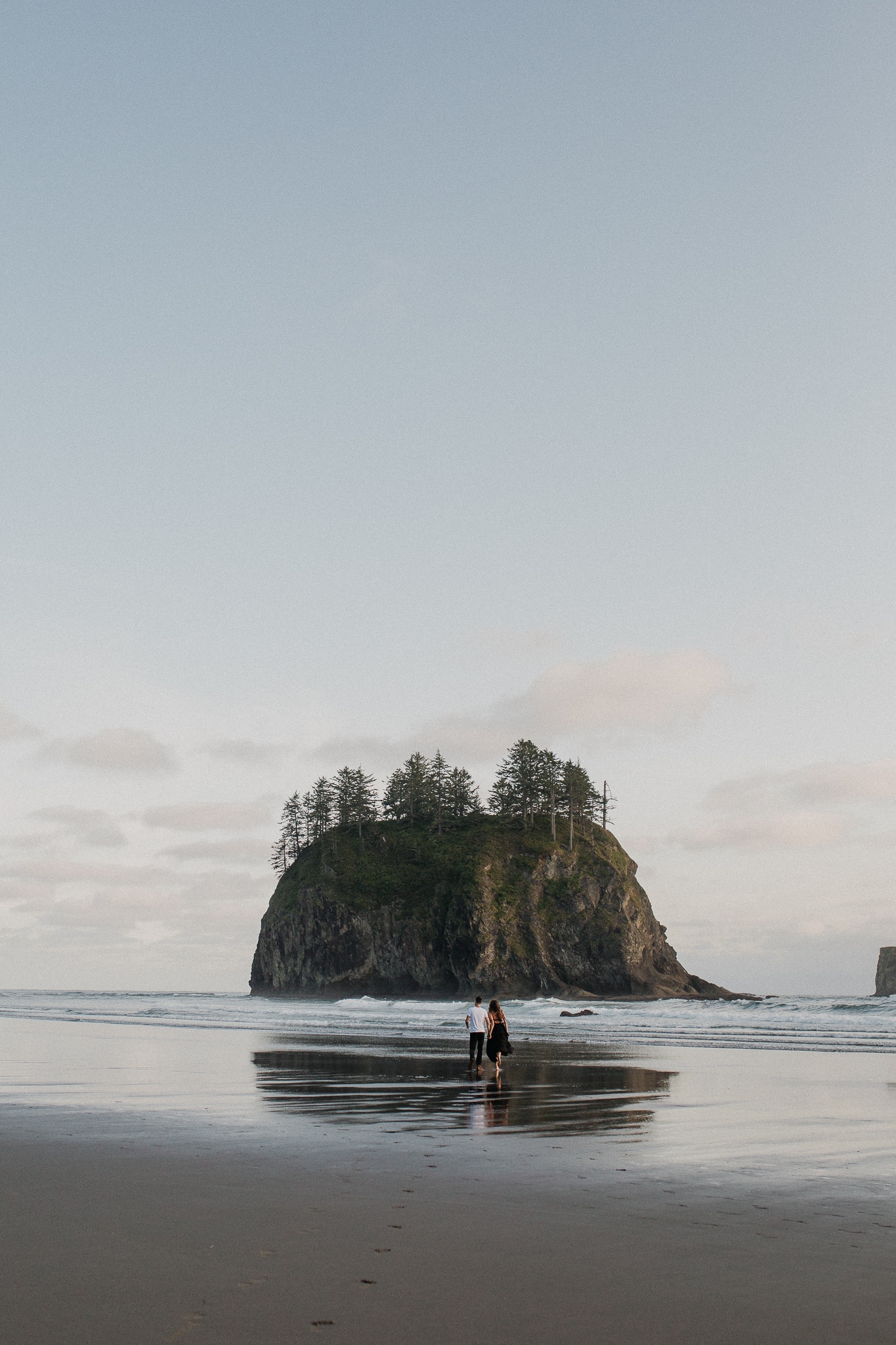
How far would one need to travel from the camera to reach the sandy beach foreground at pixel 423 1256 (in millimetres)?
5762

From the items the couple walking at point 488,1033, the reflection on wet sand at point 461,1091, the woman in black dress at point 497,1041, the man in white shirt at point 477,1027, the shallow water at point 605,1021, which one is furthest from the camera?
the shallow water at point 605,1021

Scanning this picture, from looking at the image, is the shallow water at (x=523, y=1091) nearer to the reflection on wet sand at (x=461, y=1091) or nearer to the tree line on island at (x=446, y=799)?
the reflection on wet sand at (x=461, y=1091)

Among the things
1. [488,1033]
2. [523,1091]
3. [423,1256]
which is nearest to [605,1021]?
[488,1033]

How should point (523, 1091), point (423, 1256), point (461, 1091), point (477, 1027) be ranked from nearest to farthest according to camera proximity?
1. point (423, 1256)
2. point (461, 1091)
3. point (523, 1091)
4. point (477, 1027)

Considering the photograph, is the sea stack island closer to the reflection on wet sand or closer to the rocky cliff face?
the rocky cliff face

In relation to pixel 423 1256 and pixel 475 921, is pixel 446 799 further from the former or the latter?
pixel 423 1256

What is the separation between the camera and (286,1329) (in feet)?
18.5

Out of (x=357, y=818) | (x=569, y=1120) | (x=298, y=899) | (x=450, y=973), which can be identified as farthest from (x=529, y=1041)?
(x=357, y=818)

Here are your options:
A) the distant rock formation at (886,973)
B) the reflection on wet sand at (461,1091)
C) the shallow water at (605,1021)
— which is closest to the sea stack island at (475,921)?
the distant rock formation at (886,973)

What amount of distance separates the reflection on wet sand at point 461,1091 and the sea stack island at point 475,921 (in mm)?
69020

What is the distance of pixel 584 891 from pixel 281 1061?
8336 centimetres

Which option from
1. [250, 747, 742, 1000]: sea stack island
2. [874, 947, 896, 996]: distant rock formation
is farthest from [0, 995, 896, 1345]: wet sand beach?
[874, 947, 896, 996]: distant rock formation

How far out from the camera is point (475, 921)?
336 feet

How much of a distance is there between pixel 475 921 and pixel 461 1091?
83.9 m
